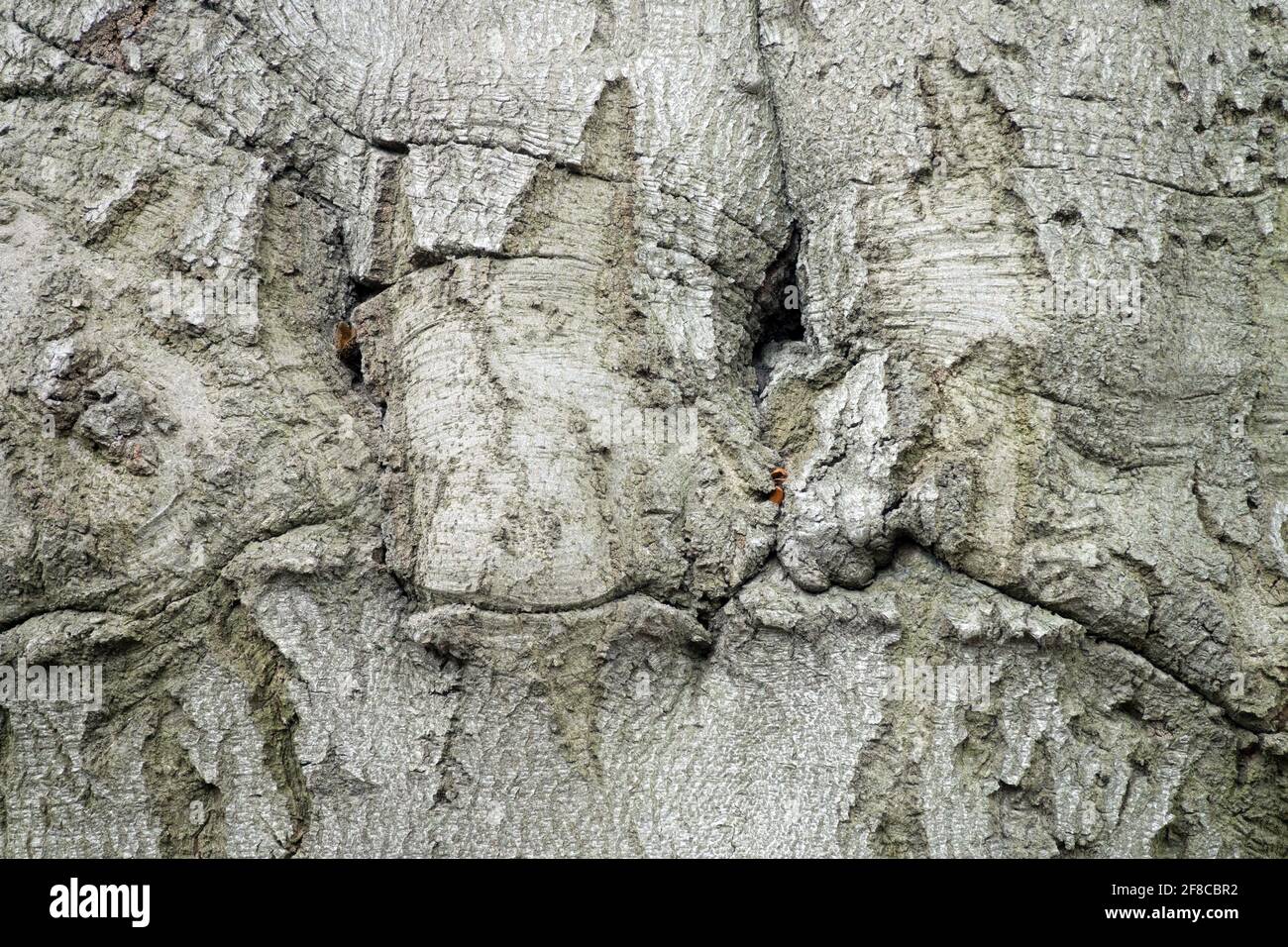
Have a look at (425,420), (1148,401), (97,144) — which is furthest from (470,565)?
(1148,401)

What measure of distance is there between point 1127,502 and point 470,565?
1604mm

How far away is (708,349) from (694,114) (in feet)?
2.17

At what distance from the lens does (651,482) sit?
9.77 ft

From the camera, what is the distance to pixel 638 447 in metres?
3.00

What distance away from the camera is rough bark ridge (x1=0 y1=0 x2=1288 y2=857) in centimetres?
285

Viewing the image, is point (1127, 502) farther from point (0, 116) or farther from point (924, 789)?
point (0, 116)

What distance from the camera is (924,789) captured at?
2807 millimetres

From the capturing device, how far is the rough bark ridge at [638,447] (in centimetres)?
285

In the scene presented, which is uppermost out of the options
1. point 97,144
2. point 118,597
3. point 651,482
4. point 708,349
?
point 97,144

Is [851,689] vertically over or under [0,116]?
under

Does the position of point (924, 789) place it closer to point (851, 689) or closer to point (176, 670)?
point (851, 689)

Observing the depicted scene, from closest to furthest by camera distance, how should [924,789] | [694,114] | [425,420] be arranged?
[924,789] → [425,420] → [694,114]

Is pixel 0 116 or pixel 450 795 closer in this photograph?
pixel 450 795

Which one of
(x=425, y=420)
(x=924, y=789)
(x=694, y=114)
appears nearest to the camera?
(x=924, y=789)
